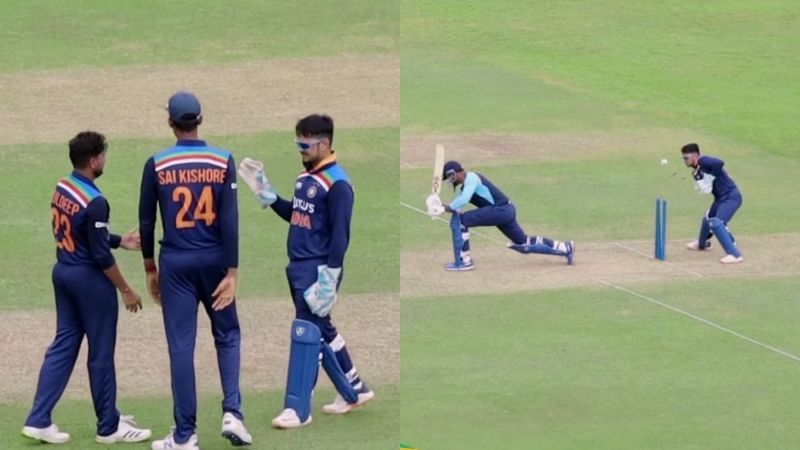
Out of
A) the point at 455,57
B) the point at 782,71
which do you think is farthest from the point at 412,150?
the point at 782,71

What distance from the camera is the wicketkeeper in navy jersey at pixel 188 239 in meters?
11.2

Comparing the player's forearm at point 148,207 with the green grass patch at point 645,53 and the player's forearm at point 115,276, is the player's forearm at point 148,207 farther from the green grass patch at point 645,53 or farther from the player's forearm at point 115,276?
the green grass patch at point 645,53

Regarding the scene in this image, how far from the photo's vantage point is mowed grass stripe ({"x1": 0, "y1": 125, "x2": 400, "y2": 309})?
1708 centimetres

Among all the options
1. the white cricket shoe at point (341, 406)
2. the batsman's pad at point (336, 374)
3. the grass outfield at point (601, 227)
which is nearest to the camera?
the batsman's pad at point (336, 374)

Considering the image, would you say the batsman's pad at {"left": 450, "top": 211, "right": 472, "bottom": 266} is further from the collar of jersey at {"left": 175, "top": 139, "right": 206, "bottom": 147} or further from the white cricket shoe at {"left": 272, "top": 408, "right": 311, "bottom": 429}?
the collar of jersey at {"left": 175, "top": 139, "right": 206, "bottom": 147}

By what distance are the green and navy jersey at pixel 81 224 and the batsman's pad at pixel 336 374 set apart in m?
1.73

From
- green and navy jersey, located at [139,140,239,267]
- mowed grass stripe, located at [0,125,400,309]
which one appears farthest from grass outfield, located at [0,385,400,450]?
mowed grass stripe, located at [0,125,400,309]

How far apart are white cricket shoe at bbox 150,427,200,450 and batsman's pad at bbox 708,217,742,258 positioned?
8980mm

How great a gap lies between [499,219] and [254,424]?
727 centimetres

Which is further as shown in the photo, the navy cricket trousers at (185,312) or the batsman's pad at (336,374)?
the batsman's pad at (336,374)

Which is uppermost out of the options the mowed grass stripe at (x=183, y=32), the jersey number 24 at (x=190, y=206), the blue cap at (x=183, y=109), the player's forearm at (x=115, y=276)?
the blue cap at (x=183, y=109)

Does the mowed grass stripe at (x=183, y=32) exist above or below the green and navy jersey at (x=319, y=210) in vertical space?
below

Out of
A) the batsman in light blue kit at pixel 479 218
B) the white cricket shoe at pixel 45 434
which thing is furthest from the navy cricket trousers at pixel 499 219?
the white cricket shoe at pixel 45 434

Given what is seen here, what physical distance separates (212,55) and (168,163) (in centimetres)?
1760
